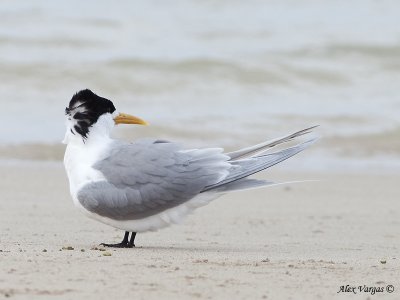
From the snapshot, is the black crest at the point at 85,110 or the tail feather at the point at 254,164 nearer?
the tail feather at the point at 254,164

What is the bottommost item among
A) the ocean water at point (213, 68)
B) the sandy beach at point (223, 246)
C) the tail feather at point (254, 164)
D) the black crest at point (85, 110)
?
the sandy beach at point (223, 246)

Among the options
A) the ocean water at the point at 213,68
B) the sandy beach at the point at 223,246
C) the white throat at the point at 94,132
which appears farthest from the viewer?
the ocean water at the point at 213,68

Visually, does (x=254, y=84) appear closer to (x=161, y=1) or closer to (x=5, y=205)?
(x=161, y=1)

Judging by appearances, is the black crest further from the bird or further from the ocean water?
the ocean water

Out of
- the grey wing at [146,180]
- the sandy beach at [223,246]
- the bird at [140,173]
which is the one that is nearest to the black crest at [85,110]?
the bird at [140,173]

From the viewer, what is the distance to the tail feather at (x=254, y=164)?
16.8 feet

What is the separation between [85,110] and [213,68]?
28.2ft

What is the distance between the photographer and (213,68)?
45.2 feet

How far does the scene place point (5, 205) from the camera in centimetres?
687

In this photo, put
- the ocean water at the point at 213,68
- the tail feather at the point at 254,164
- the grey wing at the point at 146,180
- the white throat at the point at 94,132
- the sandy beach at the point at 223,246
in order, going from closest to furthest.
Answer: the sandy beach at the point at 223,246 < the grey wing at the point at 146,180 < the tail feather at the point at 254,164 < the white throat at the point at 94,132 < the ocean water at the point at 213,68

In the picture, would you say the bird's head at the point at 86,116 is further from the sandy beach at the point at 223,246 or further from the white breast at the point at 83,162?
the sandy beach at the point at 223,246

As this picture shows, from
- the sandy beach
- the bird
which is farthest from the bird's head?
the sandy beach

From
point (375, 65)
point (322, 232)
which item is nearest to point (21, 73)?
point (375, 65)

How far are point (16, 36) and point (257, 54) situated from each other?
3722mm
